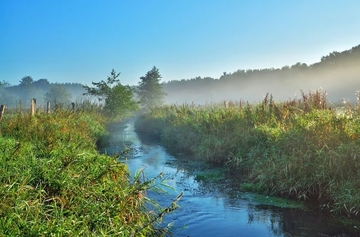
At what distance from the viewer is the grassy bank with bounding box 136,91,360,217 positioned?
716 centimetres

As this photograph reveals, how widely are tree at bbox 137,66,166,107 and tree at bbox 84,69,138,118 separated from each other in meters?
12.2

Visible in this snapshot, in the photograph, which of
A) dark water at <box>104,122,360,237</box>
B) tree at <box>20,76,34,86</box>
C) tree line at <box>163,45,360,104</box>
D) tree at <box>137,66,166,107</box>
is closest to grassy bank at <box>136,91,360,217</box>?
dark water at <box>104,122,360,237</box>

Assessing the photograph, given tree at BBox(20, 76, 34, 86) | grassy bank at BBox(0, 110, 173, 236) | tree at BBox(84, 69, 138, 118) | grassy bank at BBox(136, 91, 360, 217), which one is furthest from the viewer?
tree at BBox(20, 76, 34, 86)

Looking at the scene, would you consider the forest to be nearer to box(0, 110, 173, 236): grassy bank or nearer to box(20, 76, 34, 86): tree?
box(20, 76, 34, 86): tree

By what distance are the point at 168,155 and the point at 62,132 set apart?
5275mm

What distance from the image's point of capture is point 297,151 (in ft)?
27.2

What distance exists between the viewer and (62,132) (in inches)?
406

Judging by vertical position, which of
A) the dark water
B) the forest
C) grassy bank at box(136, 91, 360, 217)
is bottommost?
the dark water

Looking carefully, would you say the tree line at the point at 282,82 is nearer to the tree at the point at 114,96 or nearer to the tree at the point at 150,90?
the tree at the point at 150,90

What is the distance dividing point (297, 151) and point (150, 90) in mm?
47279

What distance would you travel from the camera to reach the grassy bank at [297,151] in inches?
282

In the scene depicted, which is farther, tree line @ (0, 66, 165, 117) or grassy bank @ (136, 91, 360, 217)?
tree line @ (0, 66, 165, 117)

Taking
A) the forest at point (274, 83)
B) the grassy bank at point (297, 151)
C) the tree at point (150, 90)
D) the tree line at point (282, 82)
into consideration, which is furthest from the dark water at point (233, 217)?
the tree at point (150, 90)

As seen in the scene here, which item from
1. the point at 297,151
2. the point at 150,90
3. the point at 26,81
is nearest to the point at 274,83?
the point at 150,90
